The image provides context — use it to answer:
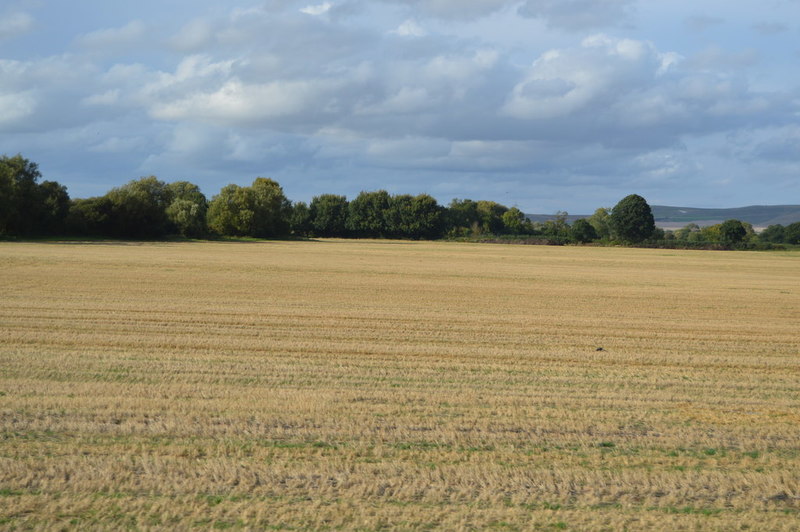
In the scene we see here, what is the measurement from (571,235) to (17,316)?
104 metres

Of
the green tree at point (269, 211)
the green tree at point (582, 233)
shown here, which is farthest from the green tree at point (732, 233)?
the green tree at point (269, 211)

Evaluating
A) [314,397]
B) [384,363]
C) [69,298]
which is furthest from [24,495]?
[69,298]

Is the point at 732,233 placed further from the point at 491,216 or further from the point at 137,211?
the point at 137,211

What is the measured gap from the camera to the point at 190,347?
614 inches

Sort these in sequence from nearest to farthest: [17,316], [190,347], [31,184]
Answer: [190,347] → [17,316] → [31,184]

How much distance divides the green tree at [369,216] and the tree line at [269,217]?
179mm

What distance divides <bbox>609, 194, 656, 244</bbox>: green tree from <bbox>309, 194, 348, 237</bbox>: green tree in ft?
155

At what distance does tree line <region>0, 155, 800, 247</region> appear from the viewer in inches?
3398

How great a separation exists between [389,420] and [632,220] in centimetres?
11686

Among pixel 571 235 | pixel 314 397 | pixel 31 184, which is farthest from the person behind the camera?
pixel 571 235

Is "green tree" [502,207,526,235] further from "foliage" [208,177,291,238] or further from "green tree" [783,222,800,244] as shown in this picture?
"foliage" [208,177,291,238]

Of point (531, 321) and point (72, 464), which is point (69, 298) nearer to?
point (531, 321)

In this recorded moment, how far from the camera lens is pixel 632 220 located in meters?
120

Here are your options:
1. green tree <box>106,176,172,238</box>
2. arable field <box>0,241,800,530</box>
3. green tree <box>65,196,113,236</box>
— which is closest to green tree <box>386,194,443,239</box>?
green tree <box>106,176,172,238</box>
